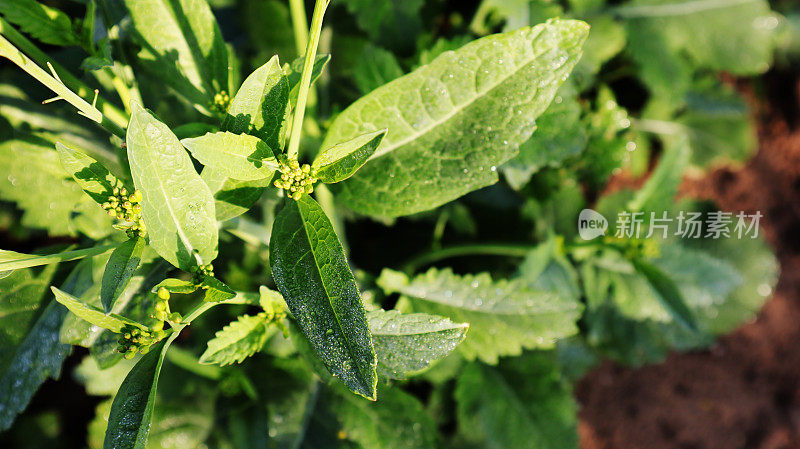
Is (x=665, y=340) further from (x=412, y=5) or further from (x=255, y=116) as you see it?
(x=255, y=116)

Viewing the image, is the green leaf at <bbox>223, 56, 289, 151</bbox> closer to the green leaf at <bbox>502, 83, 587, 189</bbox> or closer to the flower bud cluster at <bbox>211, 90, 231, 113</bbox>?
the flower bud cluster at <bbox>211, 90, 231, 113</bbox>

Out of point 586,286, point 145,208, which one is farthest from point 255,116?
point 586,286

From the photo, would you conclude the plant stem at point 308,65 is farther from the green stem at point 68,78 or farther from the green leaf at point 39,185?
the green leaf at point 39,185

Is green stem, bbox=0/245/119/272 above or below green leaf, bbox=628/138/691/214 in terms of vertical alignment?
above

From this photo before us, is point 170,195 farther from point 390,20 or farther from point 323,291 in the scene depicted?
point 390,20

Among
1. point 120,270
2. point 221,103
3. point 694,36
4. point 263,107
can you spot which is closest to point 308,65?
point 263,107

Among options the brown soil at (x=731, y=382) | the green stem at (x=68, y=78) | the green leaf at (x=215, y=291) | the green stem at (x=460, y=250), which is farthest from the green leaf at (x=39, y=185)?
the brown soil at (x=731, y=382)

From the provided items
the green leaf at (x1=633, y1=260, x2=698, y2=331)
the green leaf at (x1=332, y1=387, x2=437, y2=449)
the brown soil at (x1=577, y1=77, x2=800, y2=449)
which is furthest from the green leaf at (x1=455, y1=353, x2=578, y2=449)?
the brown soil at (x1=577, y1=77, x2=800, y2=449)
